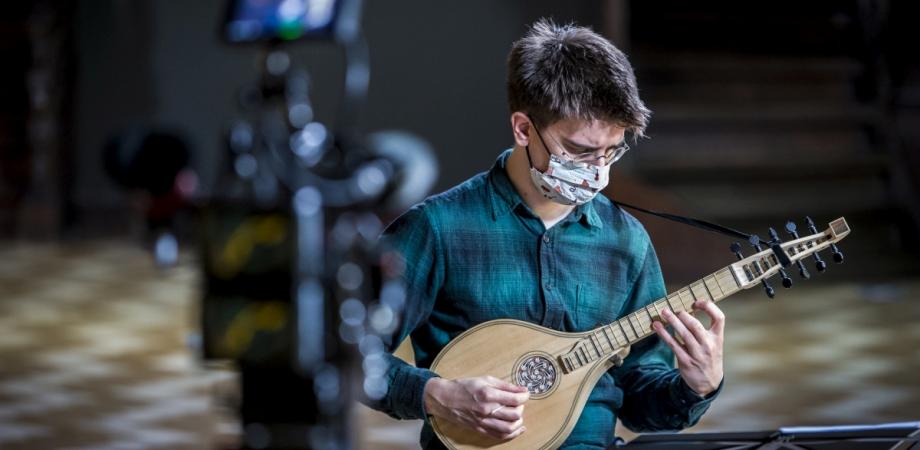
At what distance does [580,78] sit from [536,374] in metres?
0.51

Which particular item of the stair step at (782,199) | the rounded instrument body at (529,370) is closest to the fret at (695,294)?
the rounded instrument body at (529,370)

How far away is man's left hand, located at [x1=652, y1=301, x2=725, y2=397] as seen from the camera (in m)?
2.09

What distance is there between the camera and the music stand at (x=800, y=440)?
6.99 ft

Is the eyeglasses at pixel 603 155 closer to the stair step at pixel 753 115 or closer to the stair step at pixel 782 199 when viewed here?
the stair step at pixel 782 199

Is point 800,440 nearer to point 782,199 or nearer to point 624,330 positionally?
point 624,330

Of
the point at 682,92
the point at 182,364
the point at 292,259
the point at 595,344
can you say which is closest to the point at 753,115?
the point at 682,92

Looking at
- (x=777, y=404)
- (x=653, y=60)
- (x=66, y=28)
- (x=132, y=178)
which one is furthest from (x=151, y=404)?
(x=66, y=28)

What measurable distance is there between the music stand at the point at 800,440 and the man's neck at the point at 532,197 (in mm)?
401

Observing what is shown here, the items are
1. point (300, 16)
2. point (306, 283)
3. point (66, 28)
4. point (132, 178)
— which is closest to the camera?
point (306, 283)

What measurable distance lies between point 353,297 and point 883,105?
7.73 metres

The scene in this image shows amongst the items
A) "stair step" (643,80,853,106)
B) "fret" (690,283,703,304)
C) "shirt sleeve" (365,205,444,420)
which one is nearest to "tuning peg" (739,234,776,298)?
"fret" (690,283,703,304)

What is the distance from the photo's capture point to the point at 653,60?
29.4 feet

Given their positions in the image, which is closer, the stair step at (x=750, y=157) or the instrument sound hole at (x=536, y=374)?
the instrument sound hole at (x=536, y=374)

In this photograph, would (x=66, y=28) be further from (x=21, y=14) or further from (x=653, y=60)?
(x=653, y=60)
